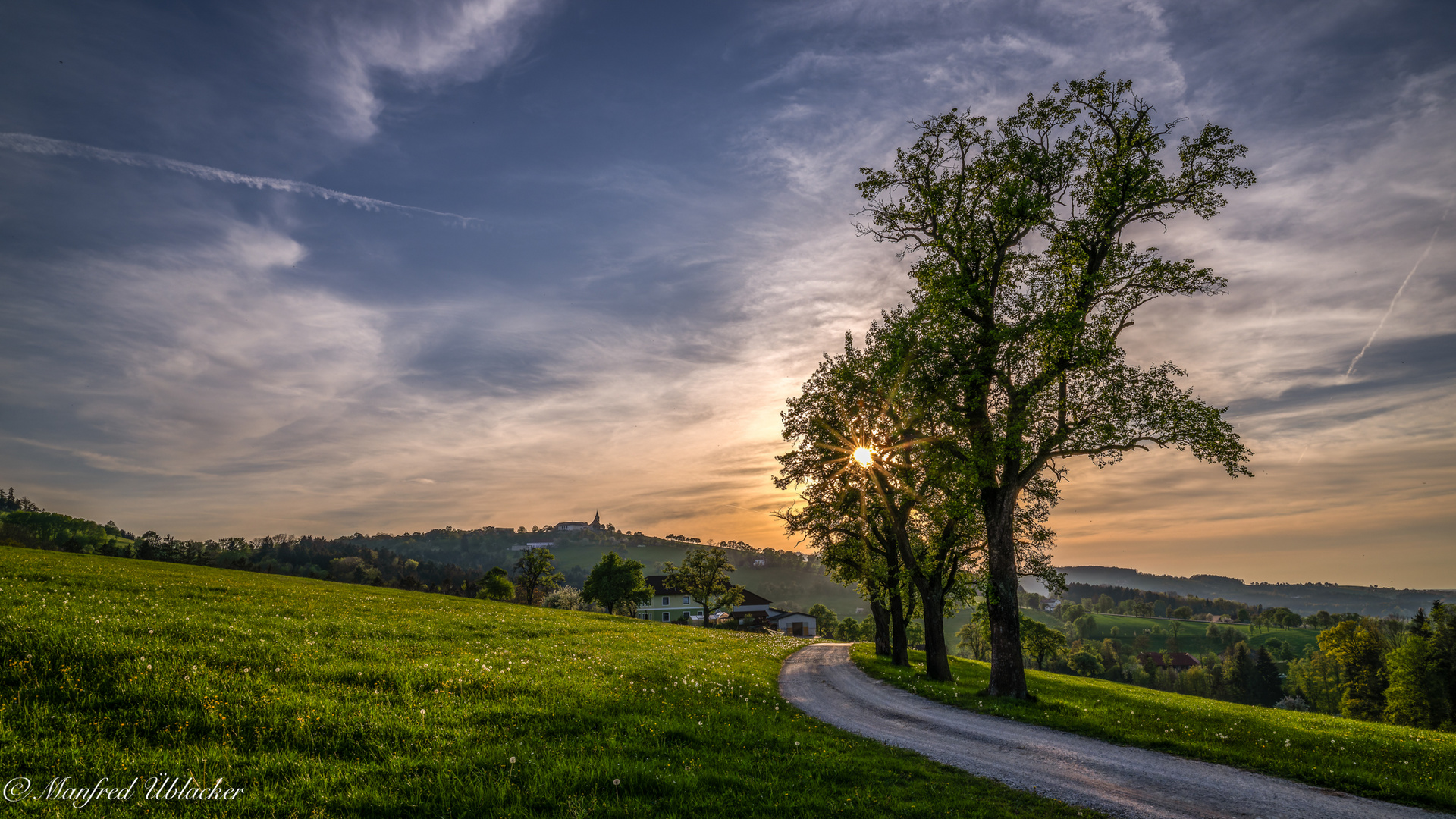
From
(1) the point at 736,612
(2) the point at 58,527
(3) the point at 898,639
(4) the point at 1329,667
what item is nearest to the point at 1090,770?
(3) the point at 898,639

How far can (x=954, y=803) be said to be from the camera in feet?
29.5

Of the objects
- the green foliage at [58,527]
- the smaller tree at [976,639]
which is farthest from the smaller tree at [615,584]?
the green foliage at [58,527]

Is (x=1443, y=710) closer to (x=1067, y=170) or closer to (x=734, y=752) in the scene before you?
(x=1067, y=170)

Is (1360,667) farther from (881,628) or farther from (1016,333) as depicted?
(1016,333)

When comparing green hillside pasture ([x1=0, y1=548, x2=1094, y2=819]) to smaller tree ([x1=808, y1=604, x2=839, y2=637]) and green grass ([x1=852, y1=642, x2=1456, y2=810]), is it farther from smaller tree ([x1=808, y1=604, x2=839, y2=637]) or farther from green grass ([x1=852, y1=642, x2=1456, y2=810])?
smaller tree ([x1=808, y1=604, x2=839, y2=637])

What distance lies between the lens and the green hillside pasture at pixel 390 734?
681cm

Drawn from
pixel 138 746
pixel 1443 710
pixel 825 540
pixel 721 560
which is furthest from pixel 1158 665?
pixel 138 746

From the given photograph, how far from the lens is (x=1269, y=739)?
15.7 metres

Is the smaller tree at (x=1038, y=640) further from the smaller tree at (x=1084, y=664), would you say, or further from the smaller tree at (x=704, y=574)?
the smaller tree at (x=704, y=574)

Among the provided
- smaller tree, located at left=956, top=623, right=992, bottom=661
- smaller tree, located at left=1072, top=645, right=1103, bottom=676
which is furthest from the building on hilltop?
smaller tree, located at left=1072, top=645, right=1103, bottom=676

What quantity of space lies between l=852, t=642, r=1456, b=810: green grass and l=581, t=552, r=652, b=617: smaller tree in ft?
213

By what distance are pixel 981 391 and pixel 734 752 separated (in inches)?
720

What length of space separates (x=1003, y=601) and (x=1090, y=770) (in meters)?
10.6

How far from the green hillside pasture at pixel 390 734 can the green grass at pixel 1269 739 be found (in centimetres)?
801
